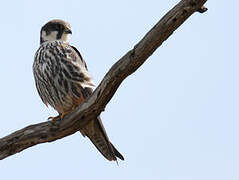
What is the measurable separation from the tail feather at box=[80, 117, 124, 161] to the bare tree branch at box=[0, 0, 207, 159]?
2.16 ft

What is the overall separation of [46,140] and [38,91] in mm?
1242

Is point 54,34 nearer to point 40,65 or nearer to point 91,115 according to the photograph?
point 40,65

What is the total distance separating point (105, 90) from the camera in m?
4.80

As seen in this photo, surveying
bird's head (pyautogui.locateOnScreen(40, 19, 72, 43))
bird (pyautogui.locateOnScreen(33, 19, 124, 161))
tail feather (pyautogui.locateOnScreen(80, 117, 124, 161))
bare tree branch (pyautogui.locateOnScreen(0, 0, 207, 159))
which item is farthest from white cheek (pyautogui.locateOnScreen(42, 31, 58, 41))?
bare tree branch (pyautogui.locateOnScreen(0, 0, 207, 159))

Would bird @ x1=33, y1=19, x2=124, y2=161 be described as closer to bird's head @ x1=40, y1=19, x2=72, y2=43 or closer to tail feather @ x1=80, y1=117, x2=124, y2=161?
tail feather @ x1=80, y1=117, x2=124, y2=161

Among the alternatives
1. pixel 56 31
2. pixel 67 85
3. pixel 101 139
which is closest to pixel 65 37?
pixel 56 31

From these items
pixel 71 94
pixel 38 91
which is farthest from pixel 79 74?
pixel 38 91

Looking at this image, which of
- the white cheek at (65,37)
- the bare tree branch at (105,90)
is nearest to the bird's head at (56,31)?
the white cheek at (65,37)

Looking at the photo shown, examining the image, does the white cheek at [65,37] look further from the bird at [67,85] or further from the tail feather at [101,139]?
the tail feather at [101,139]

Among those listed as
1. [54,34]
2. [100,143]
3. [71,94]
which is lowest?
[100,143]

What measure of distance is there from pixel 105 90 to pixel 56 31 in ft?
7.15

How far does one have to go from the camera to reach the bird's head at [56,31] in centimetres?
674

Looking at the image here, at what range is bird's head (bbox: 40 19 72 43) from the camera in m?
6.74

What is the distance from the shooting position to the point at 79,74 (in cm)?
606
